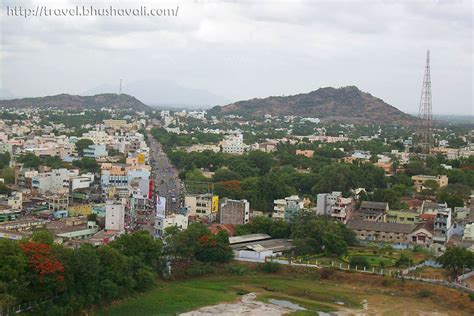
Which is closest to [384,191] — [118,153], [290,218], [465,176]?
[290,218]

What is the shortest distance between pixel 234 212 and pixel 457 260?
1106cm

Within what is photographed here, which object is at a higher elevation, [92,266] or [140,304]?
[92,266]

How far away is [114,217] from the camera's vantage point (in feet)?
91.5

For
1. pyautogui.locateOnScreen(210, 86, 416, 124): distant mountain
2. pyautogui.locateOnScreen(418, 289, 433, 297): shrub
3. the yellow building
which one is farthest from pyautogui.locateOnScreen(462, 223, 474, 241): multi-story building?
pyautogui.locateOnScreen(210, 86, 416, 124): distant mountain

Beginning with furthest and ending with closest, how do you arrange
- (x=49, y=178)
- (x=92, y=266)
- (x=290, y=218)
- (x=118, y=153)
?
1. (x=118, y=153)
2. (x=49, y=178)
3. (x=290, y=218)
4. (x=92, y=266)

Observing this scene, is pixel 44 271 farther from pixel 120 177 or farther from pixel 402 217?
pixel 120 177

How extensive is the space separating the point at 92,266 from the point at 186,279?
4.84 metres

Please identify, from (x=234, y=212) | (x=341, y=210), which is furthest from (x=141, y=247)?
(x=341, y=210)

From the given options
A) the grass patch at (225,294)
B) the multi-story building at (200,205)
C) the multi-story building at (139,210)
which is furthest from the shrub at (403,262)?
the multi-story building at (139,210)

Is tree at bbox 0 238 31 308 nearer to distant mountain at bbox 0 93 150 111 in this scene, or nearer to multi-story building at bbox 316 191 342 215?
multi-story building at bbox 316 191 342 215

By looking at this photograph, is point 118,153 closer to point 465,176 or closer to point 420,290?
point 465,176

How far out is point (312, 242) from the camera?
2595 centimetres

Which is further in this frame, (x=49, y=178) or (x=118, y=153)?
(x=118, y=153)

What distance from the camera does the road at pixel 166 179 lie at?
35428mm
